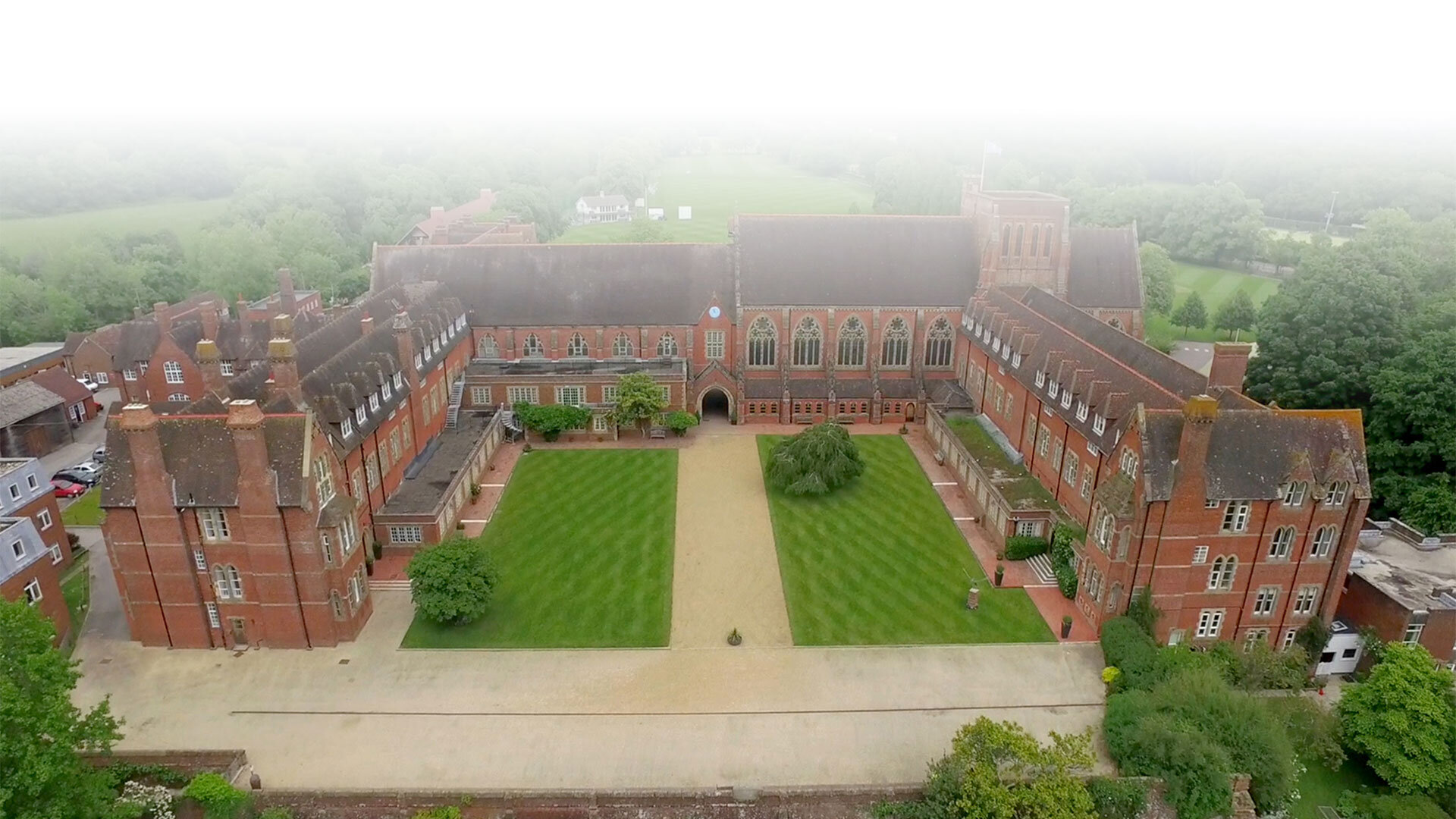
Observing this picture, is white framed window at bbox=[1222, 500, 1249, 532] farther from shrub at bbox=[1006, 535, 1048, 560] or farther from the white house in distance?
the white house in distance

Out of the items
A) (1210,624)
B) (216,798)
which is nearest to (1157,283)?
(1210,624)

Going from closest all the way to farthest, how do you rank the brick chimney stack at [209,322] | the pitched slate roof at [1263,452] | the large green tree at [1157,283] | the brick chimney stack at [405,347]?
1. the pitched slate roof at [1263,452]
2. the brick chimney stack at [405,347]
3. the brick chimney stack at [209,322]
4. the large green tree at [1157,283]

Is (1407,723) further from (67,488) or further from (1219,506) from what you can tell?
(67,488)

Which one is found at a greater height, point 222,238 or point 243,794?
point 222,238

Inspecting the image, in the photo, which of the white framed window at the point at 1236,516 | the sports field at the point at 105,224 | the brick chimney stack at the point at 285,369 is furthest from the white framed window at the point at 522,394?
the sports field at the point at 105,224

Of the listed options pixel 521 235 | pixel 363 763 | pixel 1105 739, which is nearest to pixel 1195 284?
pixel 521 235

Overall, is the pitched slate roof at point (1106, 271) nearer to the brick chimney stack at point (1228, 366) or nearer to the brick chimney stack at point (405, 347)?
the brick chimney stack at point (1228, 366)

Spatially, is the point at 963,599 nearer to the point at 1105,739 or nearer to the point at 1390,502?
the point at 1105,739

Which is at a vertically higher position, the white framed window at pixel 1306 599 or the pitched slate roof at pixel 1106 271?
the pitched slate roof at pixel 1106 271
